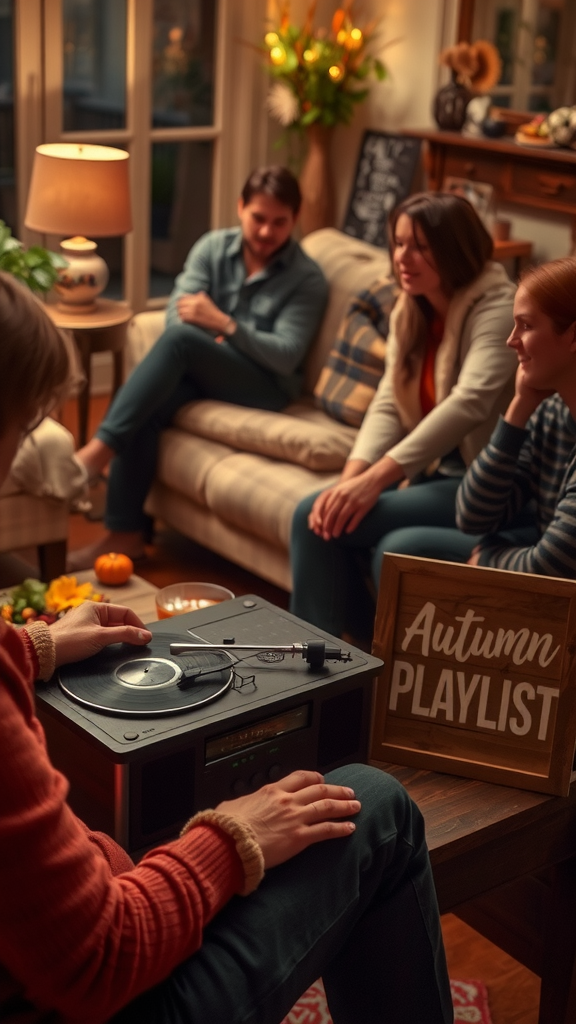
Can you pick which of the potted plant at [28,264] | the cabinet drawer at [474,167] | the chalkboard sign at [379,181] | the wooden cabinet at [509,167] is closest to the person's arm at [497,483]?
the potted plant at [28,264]

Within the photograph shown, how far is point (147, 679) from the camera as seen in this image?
4.56 ft

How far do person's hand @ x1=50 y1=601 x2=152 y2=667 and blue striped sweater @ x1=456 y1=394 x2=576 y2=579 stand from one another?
706mm

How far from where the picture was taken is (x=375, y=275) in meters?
3.22

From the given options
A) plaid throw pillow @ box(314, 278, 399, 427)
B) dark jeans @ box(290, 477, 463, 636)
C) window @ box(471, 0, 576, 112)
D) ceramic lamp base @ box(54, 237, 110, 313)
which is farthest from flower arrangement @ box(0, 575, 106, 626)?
window @ box(471, 0, 576, 112)

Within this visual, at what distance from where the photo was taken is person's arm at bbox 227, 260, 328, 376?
316cm

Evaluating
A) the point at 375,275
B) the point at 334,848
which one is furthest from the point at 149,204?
the point at 334,848

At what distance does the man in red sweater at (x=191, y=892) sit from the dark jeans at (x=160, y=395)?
174 cm

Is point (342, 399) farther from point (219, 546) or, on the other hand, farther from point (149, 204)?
point (149, 204)

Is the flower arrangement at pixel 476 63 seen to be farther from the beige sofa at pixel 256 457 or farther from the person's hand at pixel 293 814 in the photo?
the person's hand at pixel 293 814

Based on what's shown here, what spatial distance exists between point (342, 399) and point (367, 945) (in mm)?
1977

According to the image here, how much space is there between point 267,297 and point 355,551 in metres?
1.02

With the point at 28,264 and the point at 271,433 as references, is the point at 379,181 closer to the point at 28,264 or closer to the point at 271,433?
the point at 28,264

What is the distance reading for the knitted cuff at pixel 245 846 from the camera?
112cm

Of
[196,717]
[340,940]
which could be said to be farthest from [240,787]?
[340,940]
